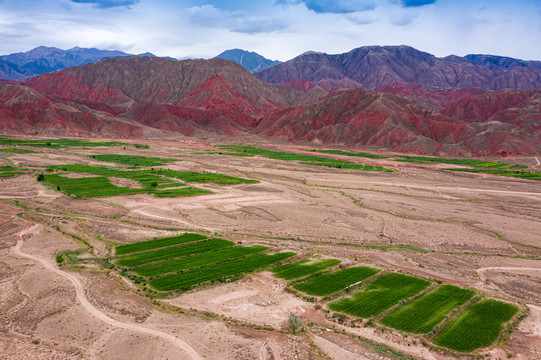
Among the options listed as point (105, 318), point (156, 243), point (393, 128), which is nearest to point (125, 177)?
point (156, 243)

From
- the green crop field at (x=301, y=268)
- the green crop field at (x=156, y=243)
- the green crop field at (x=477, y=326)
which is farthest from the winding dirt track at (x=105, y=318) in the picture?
the green crop field at (x=477, y=326)

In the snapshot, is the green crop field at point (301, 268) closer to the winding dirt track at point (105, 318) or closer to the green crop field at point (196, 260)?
the green crop field at point (196, 260)

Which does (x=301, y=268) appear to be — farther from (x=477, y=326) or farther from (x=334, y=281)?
(x=477, y=326)

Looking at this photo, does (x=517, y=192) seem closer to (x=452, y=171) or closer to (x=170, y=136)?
(x=452, y=171)

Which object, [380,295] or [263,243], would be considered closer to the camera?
[380,295]

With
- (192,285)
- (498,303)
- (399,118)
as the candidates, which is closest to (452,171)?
(399,118)
